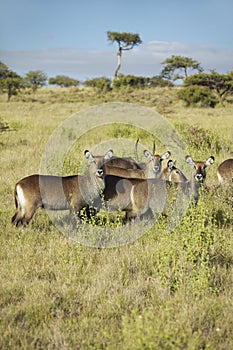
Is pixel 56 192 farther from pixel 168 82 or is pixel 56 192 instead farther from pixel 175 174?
pixel 168 82

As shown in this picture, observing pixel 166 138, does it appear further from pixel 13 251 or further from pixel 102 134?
pixel 13 251

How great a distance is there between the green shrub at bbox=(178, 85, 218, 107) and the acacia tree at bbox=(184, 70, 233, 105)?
219 cm

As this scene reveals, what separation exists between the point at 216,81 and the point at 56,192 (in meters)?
30.5

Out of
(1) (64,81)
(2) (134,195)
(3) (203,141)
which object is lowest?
(2) (134,195)

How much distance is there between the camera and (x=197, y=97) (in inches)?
1220

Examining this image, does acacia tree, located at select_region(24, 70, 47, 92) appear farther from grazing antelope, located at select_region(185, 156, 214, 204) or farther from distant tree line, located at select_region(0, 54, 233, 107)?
grazing antelope, located at select_region(185, 156, 214, 204)

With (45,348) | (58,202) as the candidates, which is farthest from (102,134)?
(45,348)

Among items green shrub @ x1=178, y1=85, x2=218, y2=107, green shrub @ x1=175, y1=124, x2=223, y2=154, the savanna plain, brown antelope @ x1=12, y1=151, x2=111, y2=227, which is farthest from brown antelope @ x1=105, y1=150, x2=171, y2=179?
green shrub @ x1=178, y1=85, x2=218, y2=107

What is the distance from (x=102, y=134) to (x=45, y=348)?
40.5 feet

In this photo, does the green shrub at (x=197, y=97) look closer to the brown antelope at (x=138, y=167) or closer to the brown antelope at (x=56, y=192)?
the brown antelope at (x=138, y=167)

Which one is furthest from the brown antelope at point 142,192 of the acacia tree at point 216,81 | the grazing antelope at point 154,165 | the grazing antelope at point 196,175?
Result: the acacia tree at point 216,81

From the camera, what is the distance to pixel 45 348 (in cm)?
331

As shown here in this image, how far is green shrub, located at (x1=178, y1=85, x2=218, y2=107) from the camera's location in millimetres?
30984

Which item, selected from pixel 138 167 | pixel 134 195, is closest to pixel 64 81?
pixel 138 167
